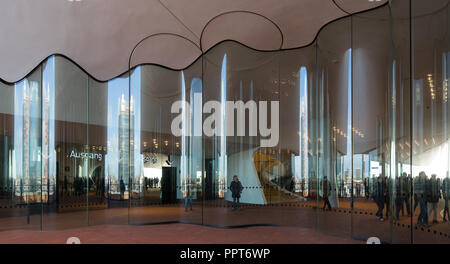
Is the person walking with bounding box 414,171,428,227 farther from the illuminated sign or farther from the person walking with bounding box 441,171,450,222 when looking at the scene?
the illuminated sign

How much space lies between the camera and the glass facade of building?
7.86 m

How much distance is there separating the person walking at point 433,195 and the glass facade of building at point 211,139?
2.01 m

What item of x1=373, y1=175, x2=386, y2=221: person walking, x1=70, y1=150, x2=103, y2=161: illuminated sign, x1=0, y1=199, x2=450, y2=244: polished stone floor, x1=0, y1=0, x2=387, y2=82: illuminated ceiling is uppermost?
x1=0, y1=0, x2=387, y2=82: illuminated ceiling

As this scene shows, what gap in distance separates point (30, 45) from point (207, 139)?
6.42m

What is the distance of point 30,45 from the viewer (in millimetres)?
11469

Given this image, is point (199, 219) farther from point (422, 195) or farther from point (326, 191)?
point (422, 195)

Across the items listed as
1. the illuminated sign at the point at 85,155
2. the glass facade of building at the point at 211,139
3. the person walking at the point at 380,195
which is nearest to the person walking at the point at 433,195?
the person walking at the point at 380,195

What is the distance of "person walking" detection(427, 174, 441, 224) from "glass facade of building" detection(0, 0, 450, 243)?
201cm

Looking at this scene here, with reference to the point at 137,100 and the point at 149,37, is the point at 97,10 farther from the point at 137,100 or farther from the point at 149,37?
the point at 137,100

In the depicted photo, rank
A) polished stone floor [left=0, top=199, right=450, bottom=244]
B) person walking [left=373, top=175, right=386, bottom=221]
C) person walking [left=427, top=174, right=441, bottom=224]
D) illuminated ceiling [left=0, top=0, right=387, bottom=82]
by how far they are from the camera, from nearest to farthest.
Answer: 1. person walking [left=427, top=174, right=441, bottom=224]
2. person walking [left=373, top=175, right=386, bottom=221]
3. polished stone floor [left=0, top=199, right=450, bottom=244]
4. illuminated ceiling [left=0, top=0, right=387, bottom=82]

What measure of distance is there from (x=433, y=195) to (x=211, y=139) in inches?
240

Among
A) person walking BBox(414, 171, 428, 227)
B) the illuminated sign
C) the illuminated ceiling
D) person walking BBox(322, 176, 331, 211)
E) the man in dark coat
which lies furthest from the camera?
the illuminated ceiling

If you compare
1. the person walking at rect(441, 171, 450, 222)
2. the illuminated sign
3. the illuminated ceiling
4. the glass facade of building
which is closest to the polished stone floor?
the glass facade of building

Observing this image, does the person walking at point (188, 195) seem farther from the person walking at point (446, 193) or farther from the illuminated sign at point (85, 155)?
the person walking at point (446, 193)
